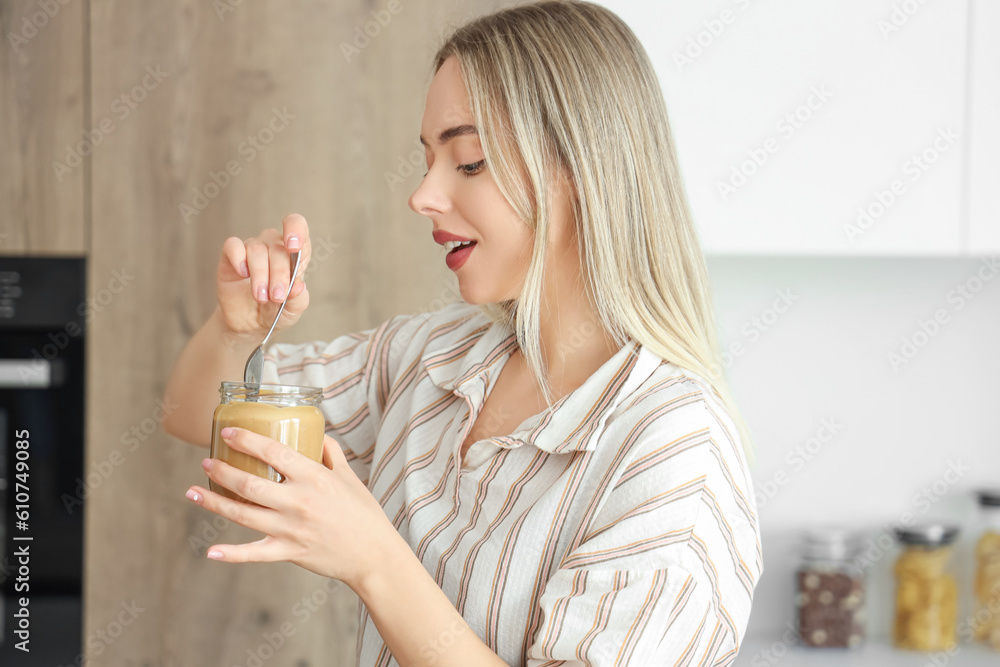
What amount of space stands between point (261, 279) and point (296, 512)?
0.35m

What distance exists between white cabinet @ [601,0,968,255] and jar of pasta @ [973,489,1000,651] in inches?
24.6

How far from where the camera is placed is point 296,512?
737 millimetres

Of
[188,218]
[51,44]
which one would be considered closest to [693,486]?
[188,218]

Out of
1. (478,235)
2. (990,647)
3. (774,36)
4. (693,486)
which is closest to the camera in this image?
(693,486)

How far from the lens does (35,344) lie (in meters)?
1.50

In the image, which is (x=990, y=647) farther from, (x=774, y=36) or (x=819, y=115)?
(x=774, y=36)

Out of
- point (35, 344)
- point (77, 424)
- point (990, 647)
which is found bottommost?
point (990, 647)

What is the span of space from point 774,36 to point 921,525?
110cm

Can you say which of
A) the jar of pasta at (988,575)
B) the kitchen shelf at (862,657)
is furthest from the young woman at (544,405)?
the jar of pasta at (988,575)

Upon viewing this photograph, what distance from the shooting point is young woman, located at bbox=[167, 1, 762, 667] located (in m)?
0.82

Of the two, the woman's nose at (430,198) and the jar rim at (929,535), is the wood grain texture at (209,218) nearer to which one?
the woman's nose at (430,198)

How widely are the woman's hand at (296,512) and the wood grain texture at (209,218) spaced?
81cm

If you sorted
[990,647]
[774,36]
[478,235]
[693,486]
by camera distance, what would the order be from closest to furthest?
[693,486], [478,235], [774,36], [990,647]

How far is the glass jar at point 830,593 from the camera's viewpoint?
1.76 meters
